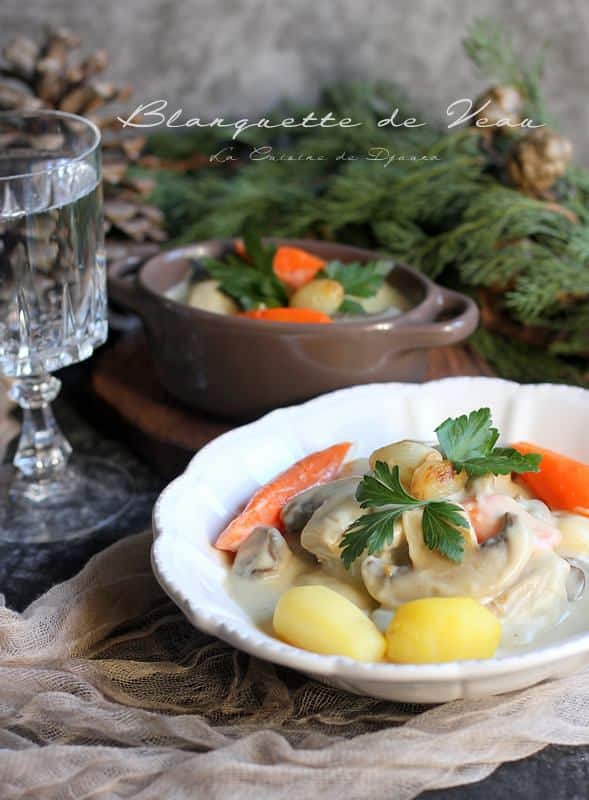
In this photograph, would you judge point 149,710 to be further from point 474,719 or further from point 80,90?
point 80,90

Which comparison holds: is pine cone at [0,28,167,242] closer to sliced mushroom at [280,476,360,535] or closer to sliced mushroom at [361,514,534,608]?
sliced mushroom at [280,476,360,535]

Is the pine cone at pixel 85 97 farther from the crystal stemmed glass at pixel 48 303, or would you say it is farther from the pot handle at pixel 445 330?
the pot handle at pixel 445 330

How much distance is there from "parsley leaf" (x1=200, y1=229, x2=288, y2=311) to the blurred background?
0.78 metres

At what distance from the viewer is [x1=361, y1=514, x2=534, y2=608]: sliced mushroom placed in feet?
3.38

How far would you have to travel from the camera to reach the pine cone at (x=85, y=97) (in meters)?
1.92

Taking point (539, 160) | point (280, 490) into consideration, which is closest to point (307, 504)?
point (280, 490)

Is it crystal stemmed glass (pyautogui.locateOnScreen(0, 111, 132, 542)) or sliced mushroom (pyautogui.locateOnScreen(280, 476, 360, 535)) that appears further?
crystal stemmed glass (pyautogui.locateOnScreen(0, 111, 132, 542))

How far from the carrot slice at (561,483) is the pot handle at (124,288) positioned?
0.66m

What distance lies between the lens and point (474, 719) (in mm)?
1019

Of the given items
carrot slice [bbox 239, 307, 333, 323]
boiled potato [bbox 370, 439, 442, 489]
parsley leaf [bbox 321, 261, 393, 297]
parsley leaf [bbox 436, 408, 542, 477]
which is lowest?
carrot slice [bbox 239, 307, 333, 323]

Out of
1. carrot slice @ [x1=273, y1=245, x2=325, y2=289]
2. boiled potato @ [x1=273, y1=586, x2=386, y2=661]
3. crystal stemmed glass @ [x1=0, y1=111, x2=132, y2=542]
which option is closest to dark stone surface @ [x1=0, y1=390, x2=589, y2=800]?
crystal stemmed glass @ [x1=0, y1=111, x2=132, y2=542]

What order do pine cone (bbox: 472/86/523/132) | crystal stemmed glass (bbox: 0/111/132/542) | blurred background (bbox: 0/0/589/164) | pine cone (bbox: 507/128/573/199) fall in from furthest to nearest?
blurred background (bbox: 0/0/589/164), pine cone (bbox: 472/86/523/132), pine cone (bbox: 507/128/573/199), crystal stemmed glass (bbox: 0/111/132/542)

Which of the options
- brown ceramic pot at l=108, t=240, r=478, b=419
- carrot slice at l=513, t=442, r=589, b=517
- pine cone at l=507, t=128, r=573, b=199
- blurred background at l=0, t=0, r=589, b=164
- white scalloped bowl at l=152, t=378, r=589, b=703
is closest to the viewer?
white scalloped bowl at l=152, t=378, r=589, b=703

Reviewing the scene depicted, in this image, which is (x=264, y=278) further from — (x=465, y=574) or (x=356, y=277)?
(x=465, y=574)
